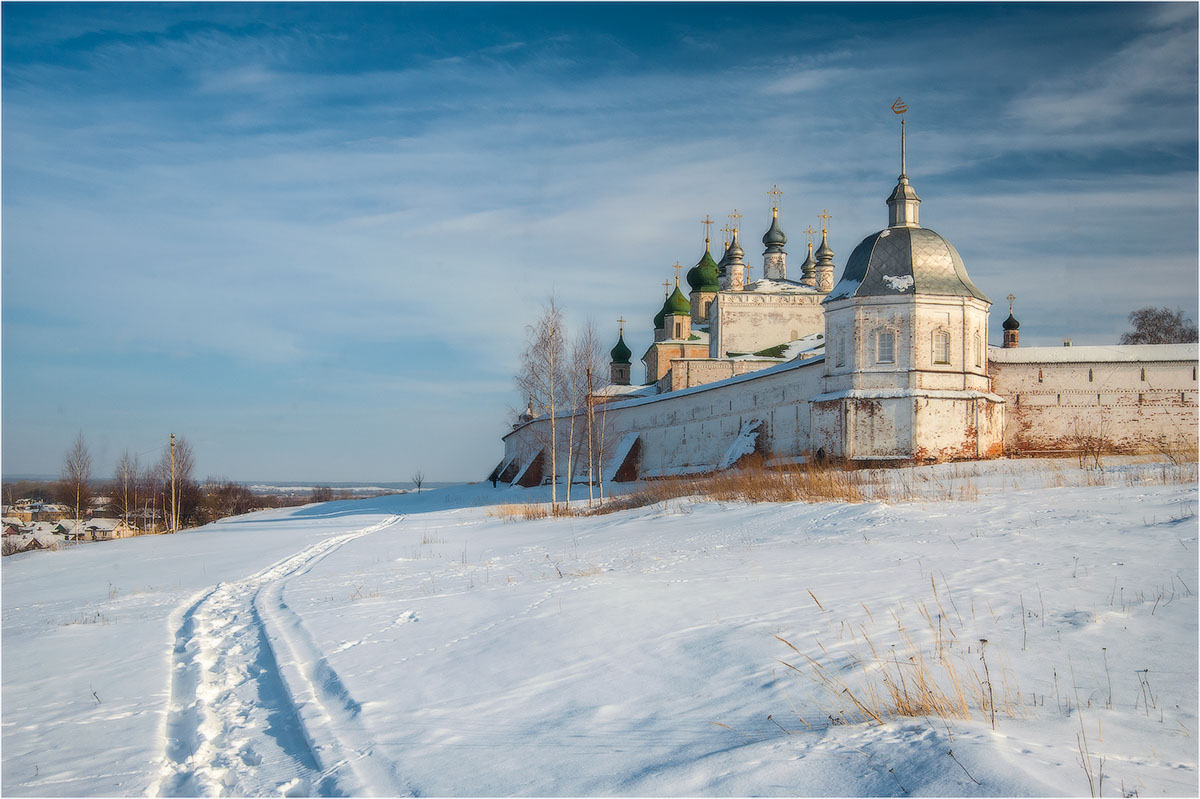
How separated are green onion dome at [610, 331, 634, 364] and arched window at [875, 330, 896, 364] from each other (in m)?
30.7

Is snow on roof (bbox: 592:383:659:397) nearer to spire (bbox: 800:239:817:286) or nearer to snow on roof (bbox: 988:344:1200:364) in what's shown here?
spire (bbox: 800:239:817:286)

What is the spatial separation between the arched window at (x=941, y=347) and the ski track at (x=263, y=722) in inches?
759

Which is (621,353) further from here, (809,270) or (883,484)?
(883,484)

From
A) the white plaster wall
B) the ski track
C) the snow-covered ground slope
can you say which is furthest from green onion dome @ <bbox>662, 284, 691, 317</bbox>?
the ski track

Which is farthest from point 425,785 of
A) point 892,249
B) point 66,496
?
point 66,496

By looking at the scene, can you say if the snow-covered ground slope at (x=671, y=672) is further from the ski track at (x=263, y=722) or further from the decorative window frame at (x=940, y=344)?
the decorative window frame at (x=940, y=344)

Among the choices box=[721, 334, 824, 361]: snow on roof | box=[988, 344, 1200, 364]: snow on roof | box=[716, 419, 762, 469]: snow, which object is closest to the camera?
box=[988, 344, 1200, 364]: snow on roof

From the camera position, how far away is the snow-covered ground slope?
3346 millimetres

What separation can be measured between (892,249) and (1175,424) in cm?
844

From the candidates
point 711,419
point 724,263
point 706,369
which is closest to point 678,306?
point 724,263

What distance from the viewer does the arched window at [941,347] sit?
2295cm

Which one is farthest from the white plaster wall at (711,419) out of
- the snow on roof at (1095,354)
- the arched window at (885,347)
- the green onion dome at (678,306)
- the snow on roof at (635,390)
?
the green onion dome at (678,306)

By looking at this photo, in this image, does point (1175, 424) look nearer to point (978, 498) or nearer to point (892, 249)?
point (892, 249)

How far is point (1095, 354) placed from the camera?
78.2 ft
